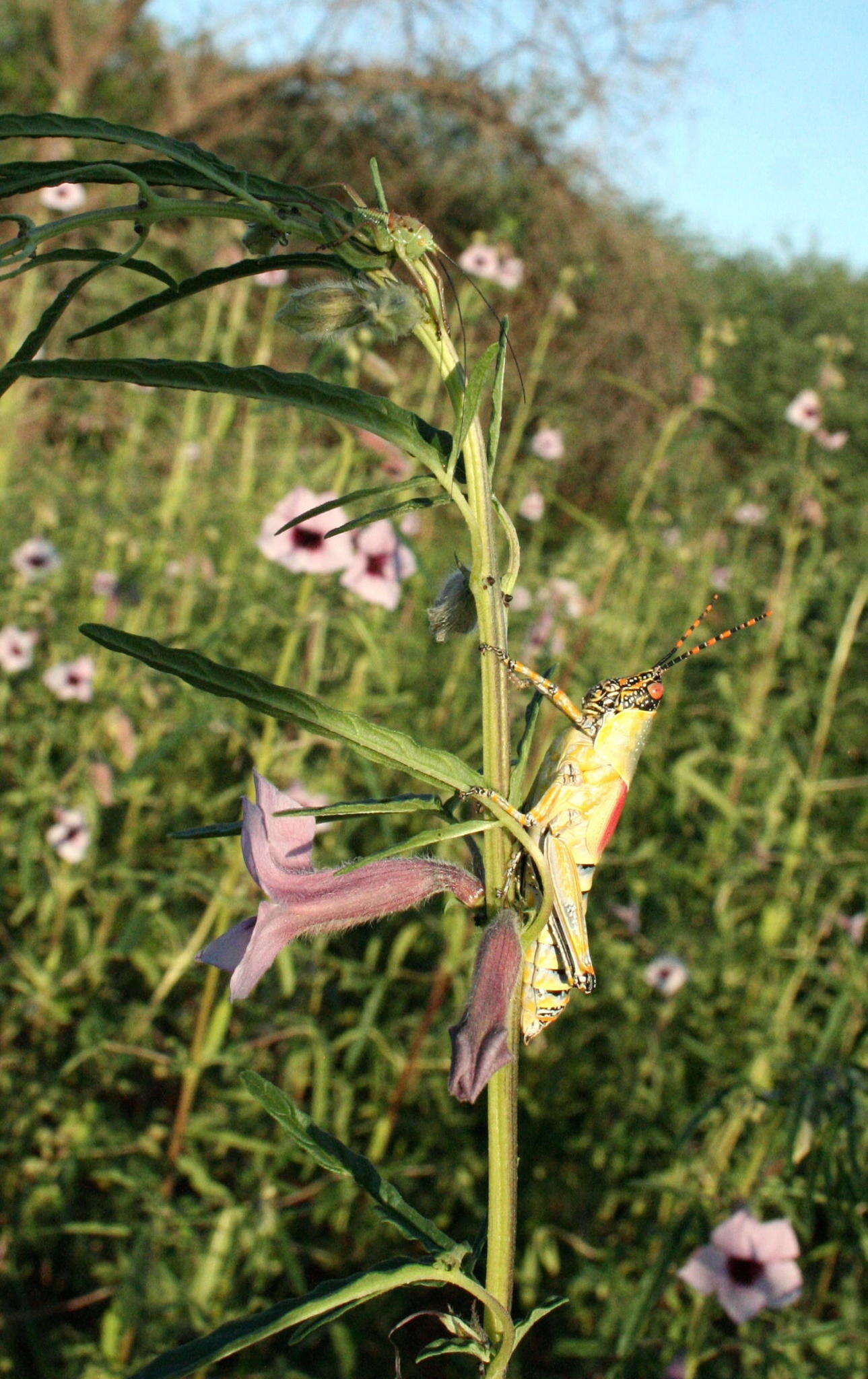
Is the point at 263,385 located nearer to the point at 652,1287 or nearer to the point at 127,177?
the point at 127,177

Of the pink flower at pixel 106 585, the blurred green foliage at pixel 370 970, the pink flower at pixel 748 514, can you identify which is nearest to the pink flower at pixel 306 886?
the blurred green foliage at pixel 370 970

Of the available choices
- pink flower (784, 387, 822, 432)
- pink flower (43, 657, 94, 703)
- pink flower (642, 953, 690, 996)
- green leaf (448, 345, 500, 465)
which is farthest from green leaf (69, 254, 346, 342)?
pink flower (784, 387, 822, 432)

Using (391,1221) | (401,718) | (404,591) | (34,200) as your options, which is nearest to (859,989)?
(401,718)

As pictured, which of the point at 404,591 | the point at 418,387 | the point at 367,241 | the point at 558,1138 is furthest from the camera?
the point at 418,387

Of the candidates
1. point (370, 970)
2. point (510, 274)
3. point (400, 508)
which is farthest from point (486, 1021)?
point (510, 274)

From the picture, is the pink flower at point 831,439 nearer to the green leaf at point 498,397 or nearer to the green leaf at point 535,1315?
the green leaf at point 498,397

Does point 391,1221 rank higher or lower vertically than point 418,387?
lower

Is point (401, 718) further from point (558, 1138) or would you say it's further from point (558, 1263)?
point (558, 1263)
